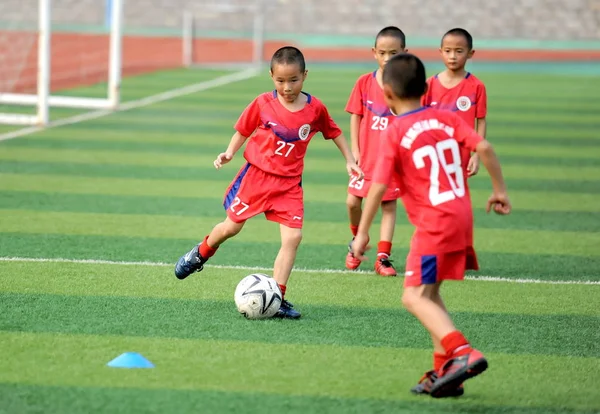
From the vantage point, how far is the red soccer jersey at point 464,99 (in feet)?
26.7

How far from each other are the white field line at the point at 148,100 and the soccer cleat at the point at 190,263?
851 cm

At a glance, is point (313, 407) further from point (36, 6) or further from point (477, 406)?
point (36, 6)

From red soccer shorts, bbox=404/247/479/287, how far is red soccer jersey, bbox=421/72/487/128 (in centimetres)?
292

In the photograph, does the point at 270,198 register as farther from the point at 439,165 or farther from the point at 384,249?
the point at 439,165

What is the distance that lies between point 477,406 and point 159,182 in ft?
25.6

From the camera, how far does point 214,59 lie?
34.4m

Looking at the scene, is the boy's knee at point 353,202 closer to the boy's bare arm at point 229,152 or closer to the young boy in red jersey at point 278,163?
the young boy in red jersey at point 278,163

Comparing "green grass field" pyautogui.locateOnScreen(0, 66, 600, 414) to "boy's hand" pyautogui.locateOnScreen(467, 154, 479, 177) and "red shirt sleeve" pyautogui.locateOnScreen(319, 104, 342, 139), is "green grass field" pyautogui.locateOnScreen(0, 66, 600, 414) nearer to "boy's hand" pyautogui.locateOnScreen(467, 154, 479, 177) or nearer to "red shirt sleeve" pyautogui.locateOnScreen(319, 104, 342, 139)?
"boy's hand" pyautogui.locateOnScreen(467, 154, 479, 177)

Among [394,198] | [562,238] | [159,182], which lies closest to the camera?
[394,198]

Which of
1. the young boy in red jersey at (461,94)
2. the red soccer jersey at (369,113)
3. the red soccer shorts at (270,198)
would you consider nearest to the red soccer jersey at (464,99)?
the young boy in red jersey at (461,94)

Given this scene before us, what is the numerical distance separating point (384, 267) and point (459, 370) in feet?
10.6

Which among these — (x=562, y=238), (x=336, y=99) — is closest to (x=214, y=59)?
(x=336, y=99)

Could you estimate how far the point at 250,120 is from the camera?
23.2 ft

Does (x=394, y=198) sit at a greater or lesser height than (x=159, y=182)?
greater
